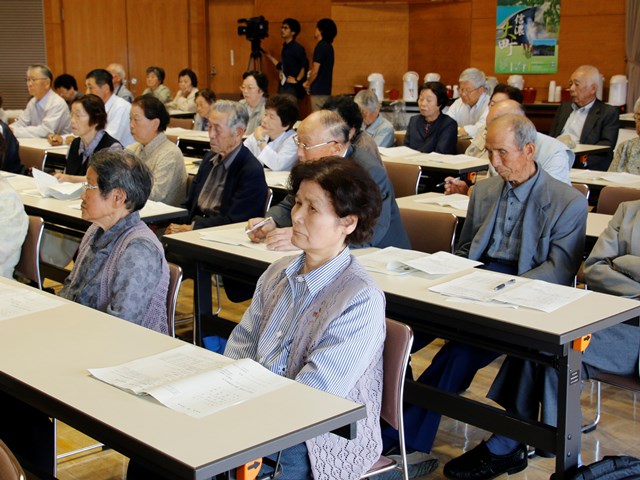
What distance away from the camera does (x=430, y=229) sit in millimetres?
3777

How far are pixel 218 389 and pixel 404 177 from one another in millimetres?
3598

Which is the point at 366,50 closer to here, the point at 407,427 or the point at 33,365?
the point at 407,427

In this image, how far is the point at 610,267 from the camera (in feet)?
10.4

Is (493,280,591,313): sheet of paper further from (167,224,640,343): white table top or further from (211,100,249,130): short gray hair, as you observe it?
(211,100,249,130): short gray hair

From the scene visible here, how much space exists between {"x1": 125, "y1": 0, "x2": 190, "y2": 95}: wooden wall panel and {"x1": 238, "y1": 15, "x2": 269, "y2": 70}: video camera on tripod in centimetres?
118

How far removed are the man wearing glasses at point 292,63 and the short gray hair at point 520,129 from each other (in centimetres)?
768

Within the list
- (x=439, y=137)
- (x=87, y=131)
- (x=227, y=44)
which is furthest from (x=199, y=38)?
(x=87, y=131)

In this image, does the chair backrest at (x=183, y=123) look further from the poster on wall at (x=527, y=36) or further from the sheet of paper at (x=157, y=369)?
the sheet of paper at (x=157, y=369)

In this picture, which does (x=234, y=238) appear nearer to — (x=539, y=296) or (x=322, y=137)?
(x=322, y=137)

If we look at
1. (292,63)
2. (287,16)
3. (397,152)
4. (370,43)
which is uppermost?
(287,16)

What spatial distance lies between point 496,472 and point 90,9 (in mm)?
10677

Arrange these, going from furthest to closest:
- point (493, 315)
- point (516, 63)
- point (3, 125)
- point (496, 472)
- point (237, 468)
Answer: point (516, 63)
point (3, 125)
point (496, 472)
point (493, 315)
point (237, 468)

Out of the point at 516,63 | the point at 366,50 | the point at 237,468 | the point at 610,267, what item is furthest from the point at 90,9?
the point at 237,468

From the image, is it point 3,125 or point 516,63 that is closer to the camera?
point 3,125
